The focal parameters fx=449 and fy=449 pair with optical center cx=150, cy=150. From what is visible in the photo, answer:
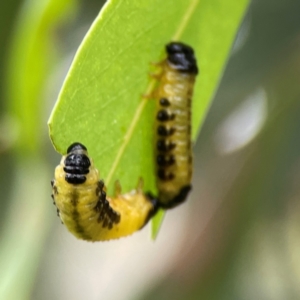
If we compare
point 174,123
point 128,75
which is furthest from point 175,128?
point 128,75

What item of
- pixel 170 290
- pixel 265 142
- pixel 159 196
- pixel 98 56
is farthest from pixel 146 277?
pixel 98 56

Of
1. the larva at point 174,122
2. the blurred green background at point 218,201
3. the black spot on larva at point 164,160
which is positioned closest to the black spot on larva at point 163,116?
the larva at point 174,122

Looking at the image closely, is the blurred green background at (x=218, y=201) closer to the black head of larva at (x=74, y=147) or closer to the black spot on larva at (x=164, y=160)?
the black spot on larva at (x=164, y=160)

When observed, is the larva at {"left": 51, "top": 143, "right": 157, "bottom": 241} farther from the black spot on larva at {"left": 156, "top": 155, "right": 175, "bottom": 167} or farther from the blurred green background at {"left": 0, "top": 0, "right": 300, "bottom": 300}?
the blurred green background at {"left": 0, "top": 0, "right": 300, "bottom": 300}

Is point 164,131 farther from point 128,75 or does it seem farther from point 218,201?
point 218,201

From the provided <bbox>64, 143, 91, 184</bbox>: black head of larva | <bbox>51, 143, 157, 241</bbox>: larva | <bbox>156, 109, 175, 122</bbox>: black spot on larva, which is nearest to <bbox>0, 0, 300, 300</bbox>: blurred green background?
<bbox>51, 143, 157, 241</bbox>: larva

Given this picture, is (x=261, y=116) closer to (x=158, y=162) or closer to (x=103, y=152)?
(x=158, y=162)
